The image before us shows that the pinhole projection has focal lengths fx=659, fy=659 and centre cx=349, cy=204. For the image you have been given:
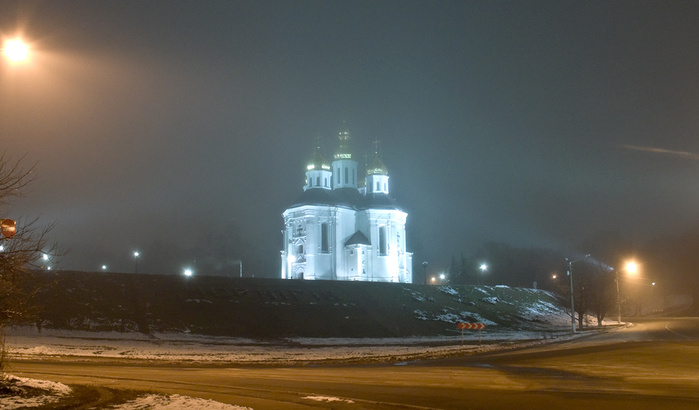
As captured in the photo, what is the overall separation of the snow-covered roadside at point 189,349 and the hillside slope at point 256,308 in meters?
2.73

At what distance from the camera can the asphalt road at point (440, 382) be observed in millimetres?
15656

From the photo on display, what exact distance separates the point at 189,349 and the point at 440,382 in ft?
76.7

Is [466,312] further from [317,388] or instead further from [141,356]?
[317,388]

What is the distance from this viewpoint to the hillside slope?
51719 mm

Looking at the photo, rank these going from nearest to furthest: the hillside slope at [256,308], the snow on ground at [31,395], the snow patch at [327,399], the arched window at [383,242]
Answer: the snow on ground at [31,395], the snow patch at [327,399], the hillside slope at [256,308], the arched window at [383,242]

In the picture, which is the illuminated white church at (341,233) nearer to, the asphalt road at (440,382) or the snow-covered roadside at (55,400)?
the asphalt road at (440,382)

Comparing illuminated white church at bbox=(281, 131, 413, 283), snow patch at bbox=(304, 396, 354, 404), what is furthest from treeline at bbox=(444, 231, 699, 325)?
snow patch at bbox=(304, 396, 354, 404)

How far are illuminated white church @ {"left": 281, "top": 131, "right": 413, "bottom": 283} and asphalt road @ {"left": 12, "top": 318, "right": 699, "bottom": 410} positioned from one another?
6897 cm

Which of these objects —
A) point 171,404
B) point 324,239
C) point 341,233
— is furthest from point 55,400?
point 341,233

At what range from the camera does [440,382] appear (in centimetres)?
2019

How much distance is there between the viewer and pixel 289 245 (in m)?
100

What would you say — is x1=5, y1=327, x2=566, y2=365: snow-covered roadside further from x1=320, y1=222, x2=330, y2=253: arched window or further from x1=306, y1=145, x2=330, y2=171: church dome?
x1=306, y1=145, x2=330, y2=171: church dome

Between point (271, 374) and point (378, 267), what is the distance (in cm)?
7847

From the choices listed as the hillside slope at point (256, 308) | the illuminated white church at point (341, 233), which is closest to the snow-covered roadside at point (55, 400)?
the hillside slope at point (256, 308)
